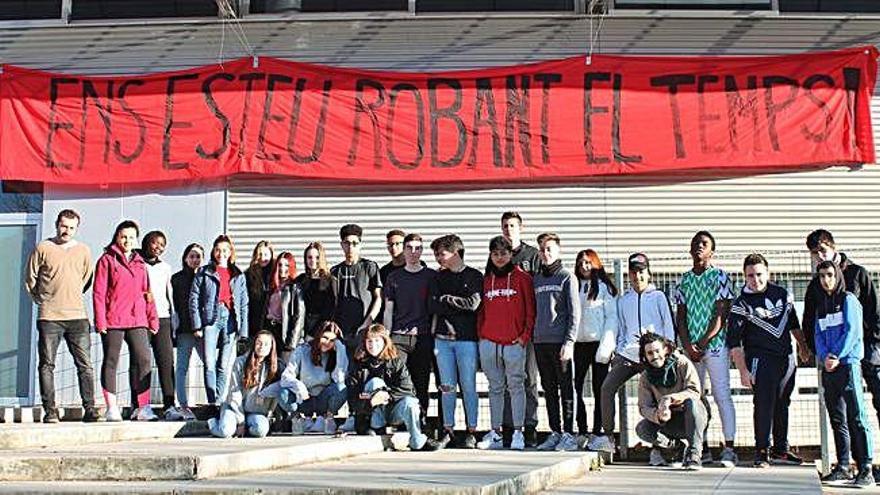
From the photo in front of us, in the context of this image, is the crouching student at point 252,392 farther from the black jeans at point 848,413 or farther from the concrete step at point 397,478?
the black jeans at point 848,413

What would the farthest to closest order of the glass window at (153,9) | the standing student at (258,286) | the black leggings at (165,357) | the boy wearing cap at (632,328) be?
the glass window at (153,9) → the standing student at (258,286) → the black leggings at (165,357) → the boy wearing cap at (632,328)

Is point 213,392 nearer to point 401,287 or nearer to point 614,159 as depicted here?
point 401,287

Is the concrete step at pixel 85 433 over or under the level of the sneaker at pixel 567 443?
over

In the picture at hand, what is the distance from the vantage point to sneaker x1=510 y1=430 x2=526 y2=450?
8.98 meters

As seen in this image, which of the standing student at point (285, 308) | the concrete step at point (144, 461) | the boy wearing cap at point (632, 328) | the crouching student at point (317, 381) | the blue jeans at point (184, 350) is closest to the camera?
the concrete step at point (144, 461)

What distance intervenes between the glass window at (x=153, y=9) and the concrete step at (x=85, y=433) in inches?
220

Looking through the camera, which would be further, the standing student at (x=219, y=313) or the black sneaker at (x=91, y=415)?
the standing student at (x=219, y=313)

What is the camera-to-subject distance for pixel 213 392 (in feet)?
32.7

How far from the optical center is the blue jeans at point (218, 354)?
9.89m

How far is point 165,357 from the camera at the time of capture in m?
9.95

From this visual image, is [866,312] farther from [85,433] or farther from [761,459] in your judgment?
[85,433]

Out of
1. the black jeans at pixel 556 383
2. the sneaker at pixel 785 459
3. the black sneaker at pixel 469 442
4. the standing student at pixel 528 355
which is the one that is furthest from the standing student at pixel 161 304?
the sneaker at pixel 785 459

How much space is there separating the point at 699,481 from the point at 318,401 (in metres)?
3.29

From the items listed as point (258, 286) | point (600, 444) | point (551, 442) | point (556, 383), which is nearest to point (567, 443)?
point (551, 442)
